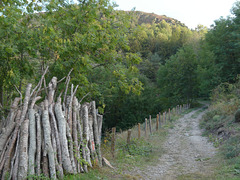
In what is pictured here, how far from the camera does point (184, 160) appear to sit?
10312 mm

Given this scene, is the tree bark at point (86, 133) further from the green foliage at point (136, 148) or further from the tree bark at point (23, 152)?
the green foliage at point (136, 148)

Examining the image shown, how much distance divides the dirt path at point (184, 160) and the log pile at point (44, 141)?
2427mm

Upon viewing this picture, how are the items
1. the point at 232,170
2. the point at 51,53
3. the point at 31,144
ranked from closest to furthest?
the point at 31,144 < the point at 232,170 < the point at 51,53

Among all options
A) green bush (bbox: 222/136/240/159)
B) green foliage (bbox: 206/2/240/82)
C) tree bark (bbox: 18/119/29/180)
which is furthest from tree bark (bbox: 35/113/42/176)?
green foliage (bbox: 206/2/240/82)

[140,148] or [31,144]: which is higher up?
[31,144]

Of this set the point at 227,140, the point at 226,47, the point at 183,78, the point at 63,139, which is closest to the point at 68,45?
the point at 63,139

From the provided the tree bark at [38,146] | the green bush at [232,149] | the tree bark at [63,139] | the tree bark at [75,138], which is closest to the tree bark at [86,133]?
the tree bark at [75,138]

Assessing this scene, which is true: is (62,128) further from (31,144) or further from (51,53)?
(51,53)

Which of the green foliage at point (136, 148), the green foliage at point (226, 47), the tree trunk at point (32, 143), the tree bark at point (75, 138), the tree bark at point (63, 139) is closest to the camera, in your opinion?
the tree trunk at point (32, 143)

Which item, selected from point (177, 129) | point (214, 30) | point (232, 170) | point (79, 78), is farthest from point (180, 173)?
point (214, 30)

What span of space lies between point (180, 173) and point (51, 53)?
22.8 feet

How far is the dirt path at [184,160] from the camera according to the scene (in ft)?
27.3

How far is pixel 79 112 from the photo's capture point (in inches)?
312

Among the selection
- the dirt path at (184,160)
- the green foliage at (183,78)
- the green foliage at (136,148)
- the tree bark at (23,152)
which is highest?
the green foliage at (183,78)
